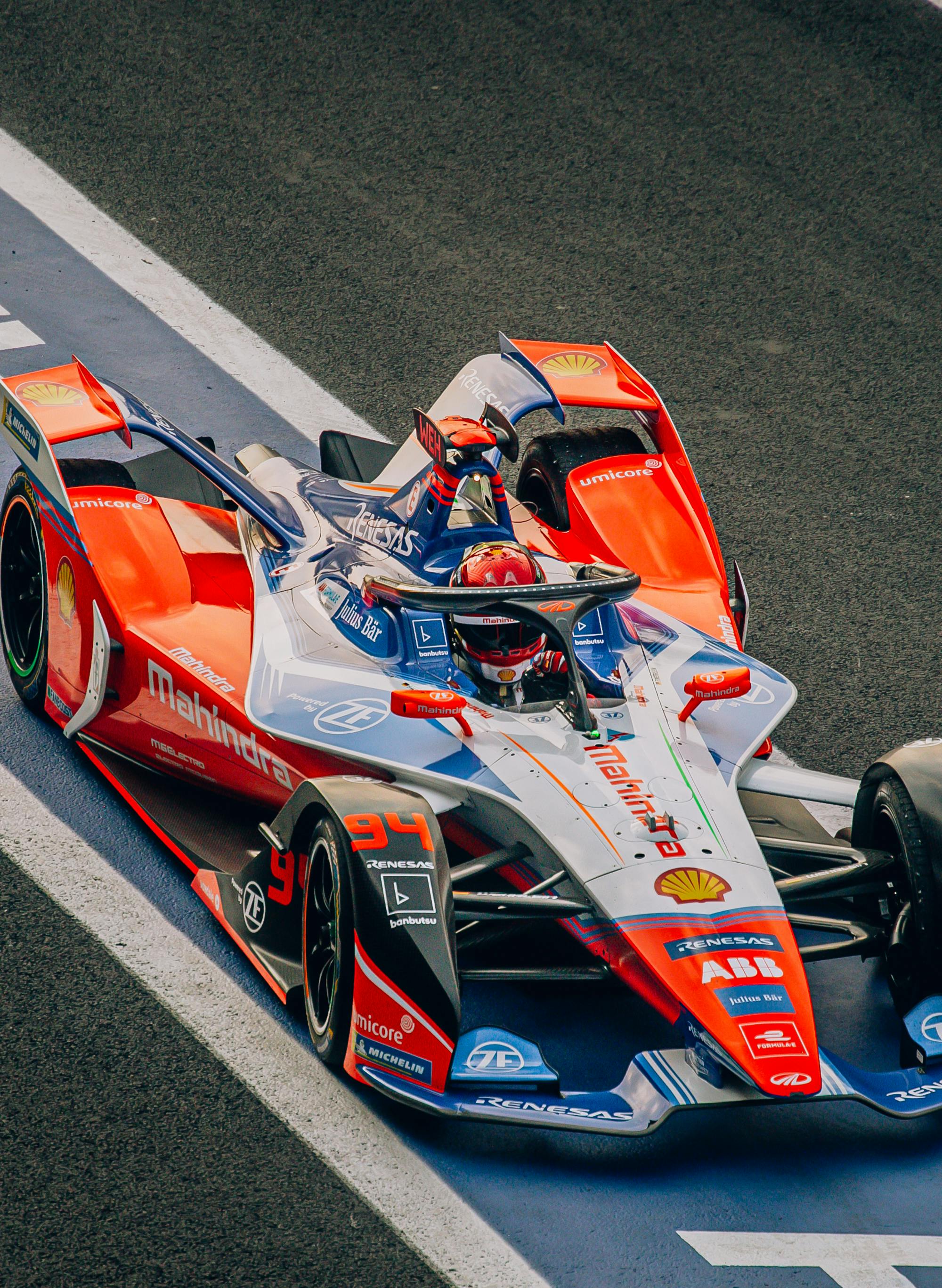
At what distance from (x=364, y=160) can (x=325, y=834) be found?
7.74m

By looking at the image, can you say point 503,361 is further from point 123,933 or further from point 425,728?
point 123,933

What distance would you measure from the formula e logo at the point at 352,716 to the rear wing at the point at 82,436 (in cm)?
111

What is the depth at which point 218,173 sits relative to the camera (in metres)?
11.9

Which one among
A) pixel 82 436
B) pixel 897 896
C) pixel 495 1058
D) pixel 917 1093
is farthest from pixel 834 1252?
pixel 82 436

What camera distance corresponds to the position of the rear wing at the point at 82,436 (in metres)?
6.96

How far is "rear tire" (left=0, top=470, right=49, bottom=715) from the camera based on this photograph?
732cm

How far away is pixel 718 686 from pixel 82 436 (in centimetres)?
281

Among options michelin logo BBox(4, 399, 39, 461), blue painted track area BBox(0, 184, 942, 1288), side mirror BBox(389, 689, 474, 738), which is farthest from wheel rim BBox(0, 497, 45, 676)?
side mirror BBox(389, 689, 474, 738)

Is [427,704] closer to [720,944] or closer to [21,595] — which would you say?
[720,944]

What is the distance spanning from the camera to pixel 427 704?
582 centimetres

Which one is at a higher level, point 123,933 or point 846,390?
point 846,390

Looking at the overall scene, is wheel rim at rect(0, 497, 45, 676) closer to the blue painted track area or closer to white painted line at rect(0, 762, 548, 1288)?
white painted line at rect(0, 762, 548, 1288)

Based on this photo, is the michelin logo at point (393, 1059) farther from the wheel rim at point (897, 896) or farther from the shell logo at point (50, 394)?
the shell logo at point (50, 394)

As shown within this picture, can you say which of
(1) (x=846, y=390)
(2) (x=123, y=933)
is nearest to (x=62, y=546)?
(2) (x=123, y=933)
